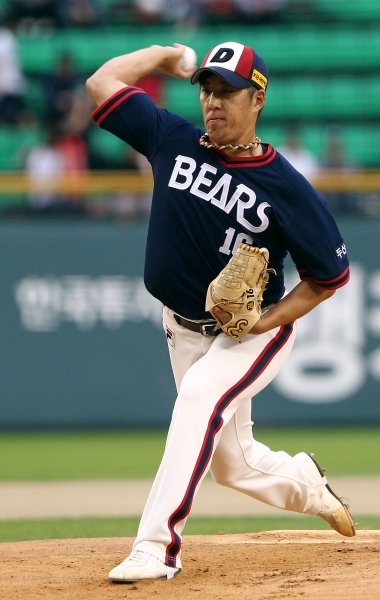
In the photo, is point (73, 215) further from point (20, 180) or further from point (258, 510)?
point (258, 510)

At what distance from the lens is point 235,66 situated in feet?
16.1

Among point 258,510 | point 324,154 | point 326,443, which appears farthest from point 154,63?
point 324,154

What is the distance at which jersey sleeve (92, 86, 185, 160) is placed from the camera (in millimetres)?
5074

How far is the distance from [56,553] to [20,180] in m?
6.03

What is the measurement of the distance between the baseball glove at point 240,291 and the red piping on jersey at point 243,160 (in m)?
0.35

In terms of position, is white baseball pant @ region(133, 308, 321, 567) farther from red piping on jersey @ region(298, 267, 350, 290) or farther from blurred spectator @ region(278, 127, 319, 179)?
blurred spectator @ region(278, 127, 319, 179)

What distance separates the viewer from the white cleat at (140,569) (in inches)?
185

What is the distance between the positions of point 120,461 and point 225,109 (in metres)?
5.40

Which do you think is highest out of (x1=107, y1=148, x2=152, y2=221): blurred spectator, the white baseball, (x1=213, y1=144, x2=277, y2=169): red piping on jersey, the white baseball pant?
the white baseball

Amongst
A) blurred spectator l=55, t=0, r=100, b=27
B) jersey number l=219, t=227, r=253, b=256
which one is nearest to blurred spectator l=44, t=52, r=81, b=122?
blurred spectator l=55, t=0, r=100, b=27

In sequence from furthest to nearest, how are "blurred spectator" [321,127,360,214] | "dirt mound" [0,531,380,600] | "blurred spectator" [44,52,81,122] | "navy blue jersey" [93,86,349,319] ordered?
"blurred spectator" [44,52,81,122]
"blurred spectator" [321,127,360,214]
"navy blue jersey" [93,86,349,319]
"dirt mound" [0,531,380,600]

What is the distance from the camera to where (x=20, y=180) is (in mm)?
11102

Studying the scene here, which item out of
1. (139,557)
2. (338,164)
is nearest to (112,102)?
(139,557)

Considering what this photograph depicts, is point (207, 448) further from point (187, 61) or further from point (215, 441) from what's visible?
point (187, 61)
